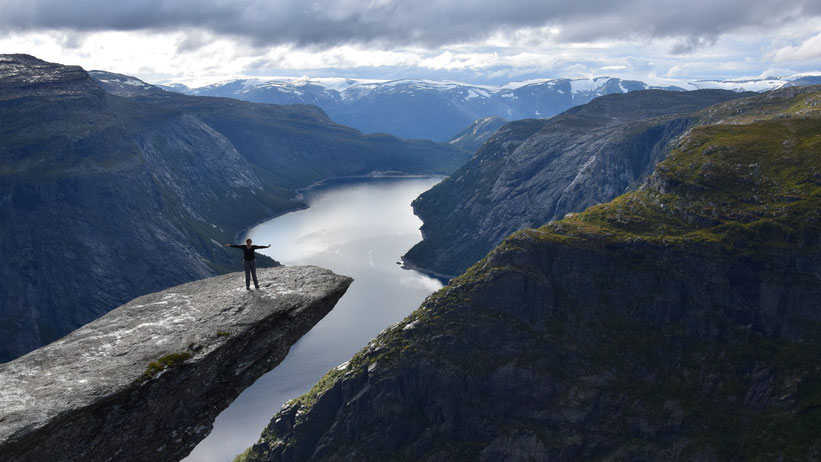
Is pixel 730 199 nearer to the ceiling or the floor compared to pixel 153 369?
nearer to the floor

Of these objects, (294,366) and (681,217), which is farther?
(294,366)

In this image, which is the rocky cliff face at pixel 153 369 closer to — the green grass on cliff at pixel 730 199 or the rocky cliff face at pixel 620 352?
the rocky cliff face at pixel 620 352

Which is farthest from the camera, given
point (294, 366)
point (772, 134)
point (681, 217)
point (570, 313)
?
point (294, 366)

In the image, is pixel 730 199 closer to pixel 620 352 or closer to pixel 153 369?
pixel 620 352

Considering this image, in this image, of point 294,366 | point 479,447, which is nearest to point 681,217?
point 479,447

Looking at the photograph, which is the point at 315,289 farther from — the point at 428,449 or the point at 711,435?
the point at 711,435

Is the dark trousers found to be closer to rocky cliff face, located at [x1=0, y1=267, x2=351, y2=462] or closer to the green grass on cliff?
rocky cliff face, located at [x1=0, y1=267, x2=351, y2=462]

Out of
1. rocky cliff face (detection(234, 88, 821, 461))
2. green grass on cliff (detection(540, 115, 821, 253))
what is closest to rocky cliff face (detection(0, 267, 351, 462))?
rocky cliff face (detection(234, 88, 821, 461))

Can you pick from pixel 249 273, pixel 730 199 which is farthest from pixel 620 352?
pixel 249 273
